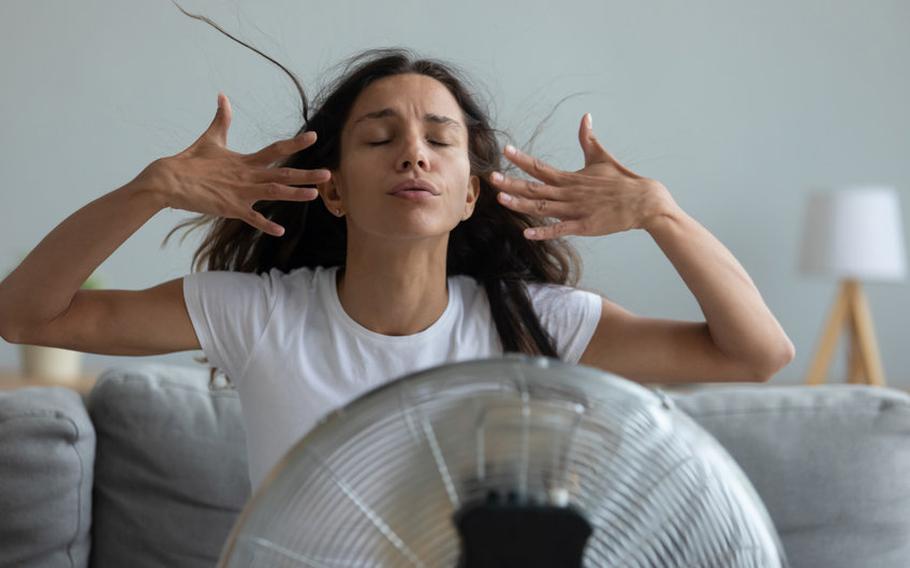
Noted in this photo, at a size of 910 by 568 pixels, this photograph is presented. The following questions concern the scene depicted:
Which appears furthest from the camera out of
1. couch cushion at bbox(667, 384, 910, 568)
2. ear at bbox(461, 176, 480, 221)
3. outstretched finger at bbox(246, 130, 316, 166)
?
couch cushion at bbox(667, 384, 910, 568)

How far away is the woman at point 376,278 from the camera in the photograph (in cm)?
131

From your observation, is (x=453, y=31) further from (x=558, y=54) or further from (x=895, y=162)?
(x=895, y=162)

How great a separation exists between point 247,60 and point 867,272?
5.94 ft

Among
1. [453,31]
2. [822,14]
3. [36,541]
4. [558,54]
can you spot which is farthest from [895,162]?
[36,541]

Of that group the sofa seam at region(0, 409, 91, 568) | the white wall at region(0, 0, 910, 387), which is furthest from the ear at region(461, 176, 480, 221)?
the white wall at region(0, 0, 910, 387)

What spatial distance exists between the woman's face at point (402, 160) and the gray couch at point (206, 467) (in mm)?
386

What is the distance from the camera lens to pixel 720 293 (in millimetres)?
1359

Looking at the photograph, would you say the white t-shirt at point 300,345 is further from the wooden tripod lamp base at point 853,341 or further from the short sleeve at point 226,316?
the wooden tripod lamp base at point 853,341

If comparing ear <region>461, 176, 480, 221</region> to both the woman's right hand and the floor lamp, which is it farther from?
the floor lamp

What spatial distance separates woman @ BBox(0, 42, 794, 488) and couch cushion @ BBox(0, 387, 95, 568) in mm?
196

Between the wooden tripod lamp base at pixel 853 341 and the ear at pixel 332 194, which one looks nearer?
the ear at pixel 332 194

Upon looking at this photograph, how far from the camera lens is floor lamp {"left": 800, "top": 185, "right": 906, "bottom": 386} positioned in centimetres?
345

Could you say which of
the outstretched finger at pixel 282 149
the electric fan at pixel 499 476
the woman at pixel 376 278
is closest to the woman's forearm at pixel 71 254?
the woman at pixel 376 278

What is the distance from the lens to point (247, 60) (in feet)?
10.7
